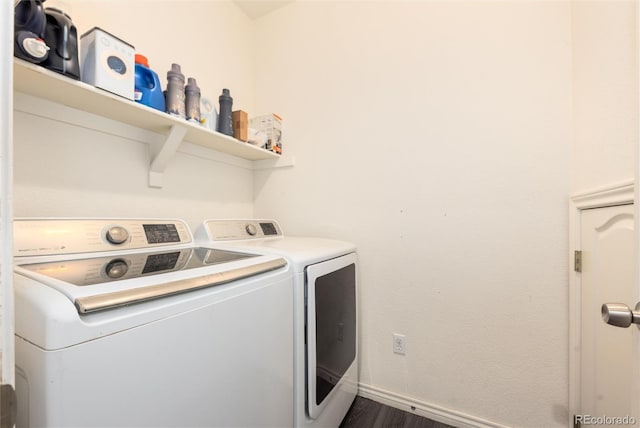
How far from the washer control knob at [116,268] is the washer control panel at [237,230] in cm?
54

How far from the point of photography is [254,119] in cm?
199

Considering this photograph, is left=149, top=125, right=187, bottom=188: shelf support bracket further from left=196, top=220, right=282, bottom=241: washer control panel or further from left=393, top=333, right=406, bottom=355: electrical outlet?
left=393, top=333, right=406, bottom=355: electrical outlet

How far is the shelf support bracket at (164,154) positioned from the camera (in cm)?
135

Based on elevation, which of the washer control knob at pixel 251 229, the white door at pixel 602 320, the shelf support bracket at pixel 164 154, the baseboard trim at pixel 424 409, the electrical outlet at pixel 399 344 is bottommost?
the baseboard trim at pixel 424 409

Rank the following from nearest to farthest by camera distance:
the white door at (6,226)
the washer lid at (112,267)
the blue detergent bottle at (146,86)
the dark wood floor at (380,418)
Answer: the white door at (6,226), the washer lid at (112,267), the blue detergent bottle at (146,86), the dark wood floor at (380,418)

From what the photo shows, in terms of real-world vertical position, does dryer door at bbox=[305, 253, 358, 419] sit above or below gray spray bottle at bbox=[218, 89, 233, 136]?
below

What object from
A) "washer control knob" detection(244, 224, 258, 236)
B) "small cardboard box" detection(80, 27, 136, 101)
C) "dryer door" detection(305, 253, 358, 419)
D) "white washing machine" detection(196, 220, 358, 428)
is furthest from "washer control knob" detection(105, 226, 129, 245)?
"dryer door" detection(305, 253, 358, 419)

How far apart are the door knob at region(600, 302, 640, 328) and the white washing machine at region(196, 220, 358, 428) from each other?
0.84 m

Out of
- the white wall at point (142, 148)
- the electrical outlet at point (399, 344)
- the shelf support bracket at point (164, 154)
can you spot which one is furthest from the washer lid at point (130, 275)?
the electrical outlet at point (399, 344)

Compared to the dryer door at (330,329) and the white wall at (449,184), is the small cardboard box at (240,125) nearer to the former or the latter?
the white wall at (449,184)

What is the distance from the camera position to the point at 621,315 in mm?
542

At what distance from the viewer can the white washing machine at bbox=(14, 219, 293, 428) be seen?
46cm

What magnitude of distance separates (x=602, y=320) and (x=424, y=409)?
40.2 inches

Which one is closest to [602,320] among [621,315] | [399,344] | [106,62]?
[621,315]
